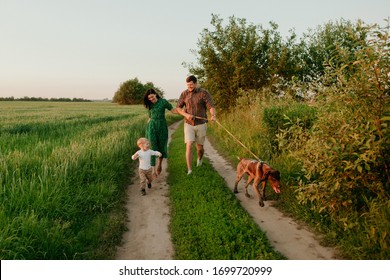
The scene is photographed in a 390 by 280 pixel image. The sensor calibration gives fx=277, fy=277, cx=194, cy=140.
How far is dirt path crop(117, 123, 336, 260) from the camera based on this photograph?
4.09m

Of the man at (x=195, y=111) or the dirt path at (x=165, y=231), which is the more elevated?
the man at (x=195, y=111)

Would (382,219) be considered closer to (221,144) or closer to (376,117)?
(376,117)

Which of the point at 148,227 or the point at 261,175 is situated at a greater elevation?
the point at 261,175

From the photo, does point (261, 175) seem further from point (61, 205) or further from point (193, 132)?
point (61, 205)

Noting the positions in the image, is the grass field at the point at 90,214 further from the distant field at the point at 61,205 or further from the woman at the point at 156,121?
the woman at the point at 156,121

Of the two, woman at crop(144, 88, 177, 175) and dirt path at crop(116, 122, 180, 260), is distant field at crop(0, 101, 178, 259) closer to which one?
dirt path at crop(116, 122, 180, 260)

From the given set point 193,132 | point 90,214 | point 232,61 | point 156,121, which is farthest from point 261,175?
point 232,61

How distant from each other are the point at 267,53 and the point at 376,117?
56.5 feet

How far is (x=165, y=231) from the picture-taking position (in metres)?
4.84

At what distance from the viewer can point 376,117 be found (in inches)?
157

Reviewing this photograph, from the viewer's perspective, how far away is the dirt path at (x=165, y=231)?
4090 mm

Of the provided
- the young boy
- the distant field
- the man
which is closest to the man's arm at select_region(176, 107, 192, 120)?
the man

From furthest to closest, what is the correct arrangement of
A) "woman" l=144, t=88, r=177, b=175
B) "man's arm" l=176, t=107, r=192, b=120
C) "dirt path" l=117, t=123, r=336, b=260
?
"woman" l=144, t=88, r=177, b=175 < "man's arm" l=176, t=107, r=192, b=120 < "dirt path" l=117, t=123, r=336, b=260

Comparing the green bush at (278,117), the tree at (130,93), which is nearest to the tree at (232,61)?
the green bush at (278,117)
